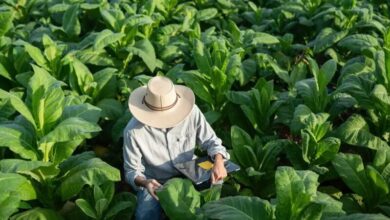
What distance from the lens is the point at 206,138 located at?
353 cm

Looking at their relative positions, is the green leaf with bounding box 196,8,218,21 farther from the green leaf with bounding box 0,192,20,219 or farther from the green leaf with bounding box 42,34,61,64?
the green leaf with bounding box 0,192,20,219

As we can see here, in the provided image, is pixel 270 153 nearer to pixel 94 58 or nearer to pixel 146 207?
pixel 146 207

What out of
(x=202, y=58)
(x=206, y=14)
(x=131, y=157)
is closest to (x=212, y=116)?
(x=202, y=58)

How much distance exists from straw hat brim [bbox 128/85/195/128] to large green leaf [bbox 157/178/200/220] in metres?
0.36

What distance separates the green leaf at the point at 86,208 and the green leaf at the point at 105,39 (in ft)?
5.84

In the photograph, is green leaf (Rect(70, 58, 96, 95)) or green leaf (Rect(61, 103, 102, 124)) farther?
green leaf (Rect(70, 58, 96, 95))

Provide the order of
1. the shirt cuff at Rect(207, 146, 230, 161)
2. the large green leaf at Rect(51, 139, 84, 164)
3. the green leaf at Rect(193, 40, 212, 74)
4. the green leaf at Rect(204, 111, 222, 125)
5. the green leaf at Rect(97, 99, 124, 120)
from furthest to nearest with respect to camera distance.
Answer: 1. the green leaf at Rect(193, 40, 212, 74)
2. the green leaf at Rect(97, 99, 124, 120)
3. the green leaf at Rect(204, 111, 222, 125)
4. the large green leaf at Rect(51, 139, 84, 164)
5. the shirt cuff at Rect(207, 146, 230, 161)

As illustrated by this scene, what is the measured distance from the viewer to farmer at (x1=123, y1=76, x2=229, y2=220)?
127 inches

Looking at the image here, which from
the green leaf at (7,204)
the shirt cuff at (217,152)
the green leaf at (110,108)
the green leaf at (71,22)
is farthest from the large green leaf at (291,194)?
the green leaf at (71,22)

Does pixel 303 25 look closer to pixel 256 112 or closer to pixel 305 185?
pixel 256 112

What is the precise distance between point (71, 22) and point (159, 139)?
2.66 meters

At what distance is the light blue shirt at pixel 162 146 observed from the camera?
3340mm

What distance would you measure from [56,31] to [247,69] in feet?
6.81

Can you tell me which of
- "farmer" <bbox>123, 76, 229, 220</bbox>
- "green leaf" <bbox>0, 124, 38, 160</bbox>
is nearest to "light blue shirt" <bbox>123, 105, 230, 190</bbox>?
"farmer" <bbox>123, 76, 229, 220</bbox>
